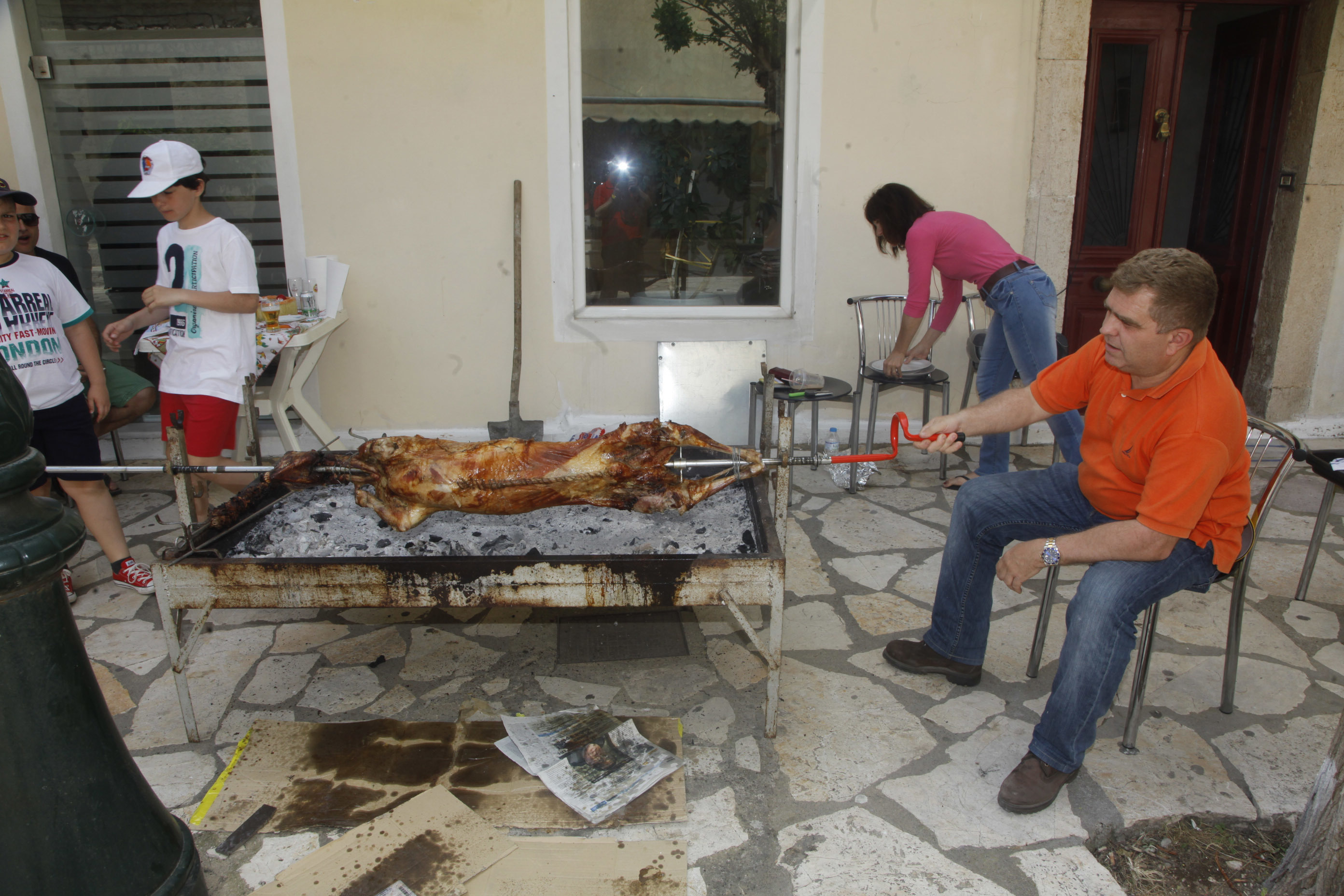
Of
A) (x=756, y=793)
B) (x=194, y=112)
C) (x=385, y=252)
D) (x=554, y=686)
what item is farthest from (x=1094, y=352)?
(x=194, y=112)

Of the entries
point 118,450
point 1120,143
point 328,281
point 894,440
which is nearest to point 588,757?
point 894,440

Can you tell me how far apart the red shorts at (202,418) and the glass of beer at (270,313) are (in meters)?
1.13

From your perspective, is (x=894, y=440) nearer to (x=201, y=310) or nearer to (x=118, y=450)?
(x=201, y=310)

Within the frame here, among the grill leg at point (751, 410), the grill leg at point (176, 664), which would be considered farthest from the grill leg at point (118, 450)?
the grill leg at point (751, 410)

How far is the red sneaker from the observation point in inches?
164

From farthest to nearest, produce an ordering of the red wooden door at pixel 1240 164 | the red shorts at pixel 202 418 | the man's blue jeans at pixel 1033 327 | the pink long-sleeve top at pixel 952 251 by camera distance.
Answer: the red wooden door at pixel 1240 164 < the pink long-sleeve top at pixel 952 251 < the man's blue jeans at pixel 1033 327 < the red shorts at pixel 202 418

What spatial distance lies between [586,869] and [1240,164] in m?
7.10

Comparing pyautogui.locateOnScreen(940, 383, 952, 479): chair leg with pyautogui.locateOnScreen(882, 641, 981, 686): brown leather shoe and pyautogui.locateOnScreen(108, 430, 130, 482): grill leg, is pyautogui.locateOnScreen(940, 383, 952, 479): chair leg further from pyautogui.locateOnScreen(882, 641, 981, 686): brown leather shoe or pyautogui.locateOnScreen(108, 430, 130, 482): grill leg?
pyautogui.locateOnScreen(108, 430, 130, 482): grill leg

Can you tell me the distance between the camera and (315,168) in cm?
587

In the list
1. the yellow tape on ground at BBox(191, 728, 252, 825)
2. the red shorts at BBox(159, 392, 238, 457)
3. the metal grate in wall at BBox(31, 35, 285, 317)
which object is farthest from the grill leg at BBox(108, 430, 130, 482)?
the yellow tape on ground at BBox(191, 728, 252, 825)

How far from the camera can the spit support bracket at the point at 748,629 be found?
9.26 ft

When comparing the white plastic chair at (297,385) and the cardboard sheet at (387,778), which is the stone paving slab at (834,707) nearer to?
the cardboard sheet at (387,778)

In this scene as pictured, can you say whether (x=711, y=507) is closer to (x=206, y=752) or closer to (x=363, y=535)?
(x=363, y=535)

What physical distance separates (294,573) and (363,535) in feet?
1.98
